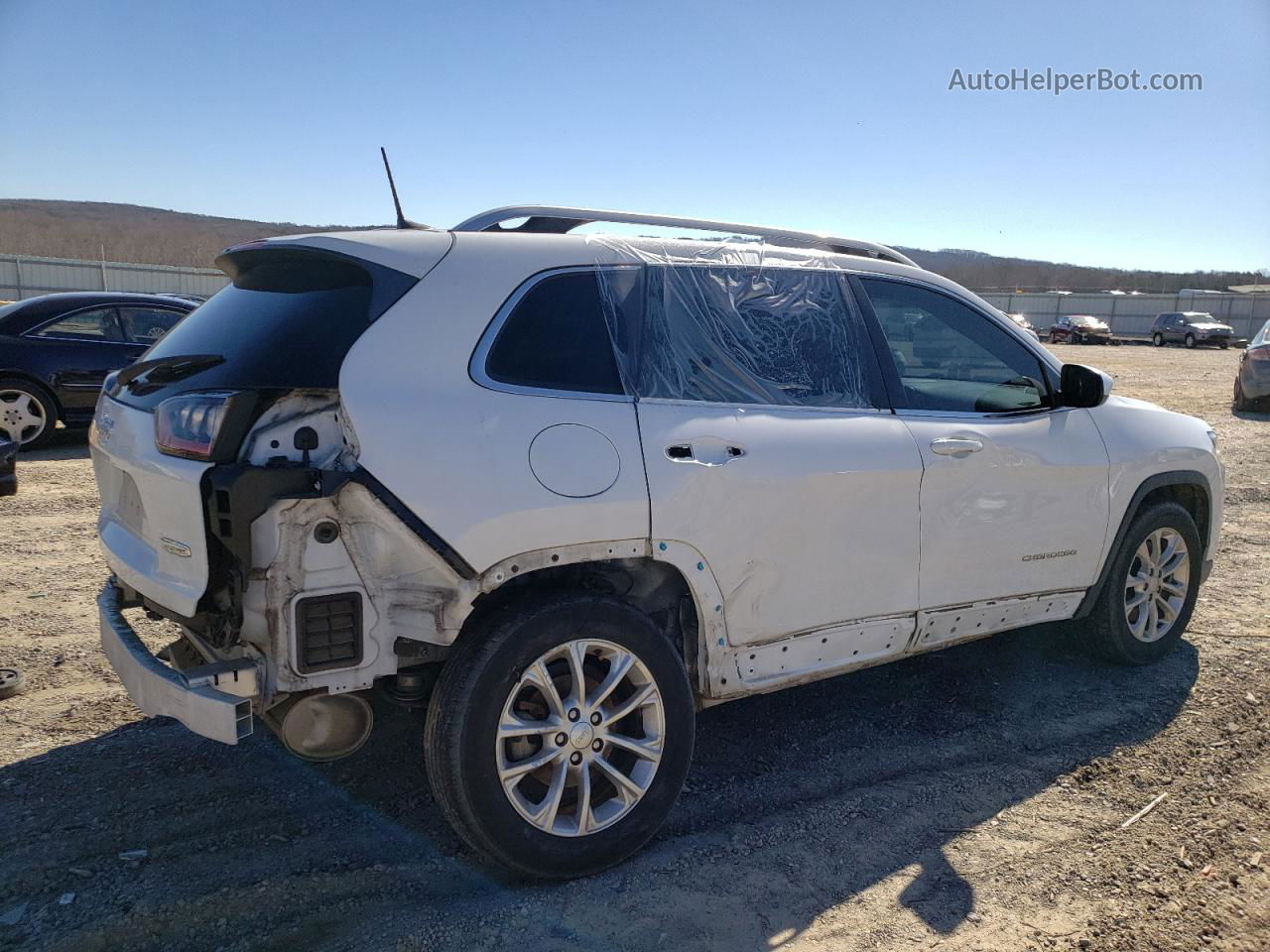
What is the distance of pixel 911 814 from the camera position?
344 centimetres

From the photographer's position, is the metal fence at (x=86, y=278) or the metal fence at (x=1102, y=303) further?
the metal fence at (x=1102, y=303)

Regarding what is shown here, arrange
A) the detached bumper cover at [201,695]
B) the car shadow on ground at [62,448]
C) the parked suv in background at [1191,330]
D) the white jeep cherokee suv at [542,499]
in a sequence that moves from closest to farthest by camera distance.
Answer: the detached bumper cover at [201,695] < the white jeep cherokee suv at [542,499] < the car shadow on ground at [62,448] < the parked suv in background at [1191,330]

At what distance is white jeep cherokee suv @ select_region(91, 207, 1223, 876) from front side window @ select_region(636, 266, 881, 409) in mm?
11

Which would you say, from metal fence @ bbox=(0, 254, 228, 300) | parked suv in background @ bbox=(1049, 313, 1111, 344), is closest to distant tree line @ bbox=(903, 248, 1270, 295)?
parked suv in background @ bbox=(1049, 313, 1111, 344)

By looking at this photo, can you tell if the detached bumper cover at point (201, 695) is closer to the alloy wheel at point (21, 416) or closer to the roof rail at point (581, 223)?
the roof rail at point (581, 223)

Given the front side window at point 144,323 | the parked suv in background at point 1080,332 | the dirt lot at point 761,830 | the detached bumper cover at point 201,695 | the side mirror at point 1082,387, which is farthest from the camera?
the parked suv in background at point 1080,332

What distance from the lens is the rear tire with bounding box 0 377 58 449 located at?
9.53 m

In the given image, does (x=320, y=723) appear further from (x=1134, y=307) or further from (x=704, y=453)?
(x=1134, y=307)

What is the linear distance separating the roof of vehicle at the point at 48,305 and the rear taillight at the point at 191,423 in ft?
27.9

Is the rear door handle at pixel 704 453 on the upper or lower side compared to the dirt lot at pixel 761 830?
upper

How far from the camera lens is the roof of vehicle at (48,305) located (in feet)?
32.0

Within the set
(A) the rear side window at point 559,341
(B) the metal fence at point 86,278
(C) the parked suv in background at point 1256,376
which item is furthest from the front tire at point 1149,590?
(B) the metal fence at point 86,278

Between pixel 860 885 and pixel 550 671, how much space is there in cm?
119

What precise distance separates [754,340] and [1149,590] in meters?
2.72
